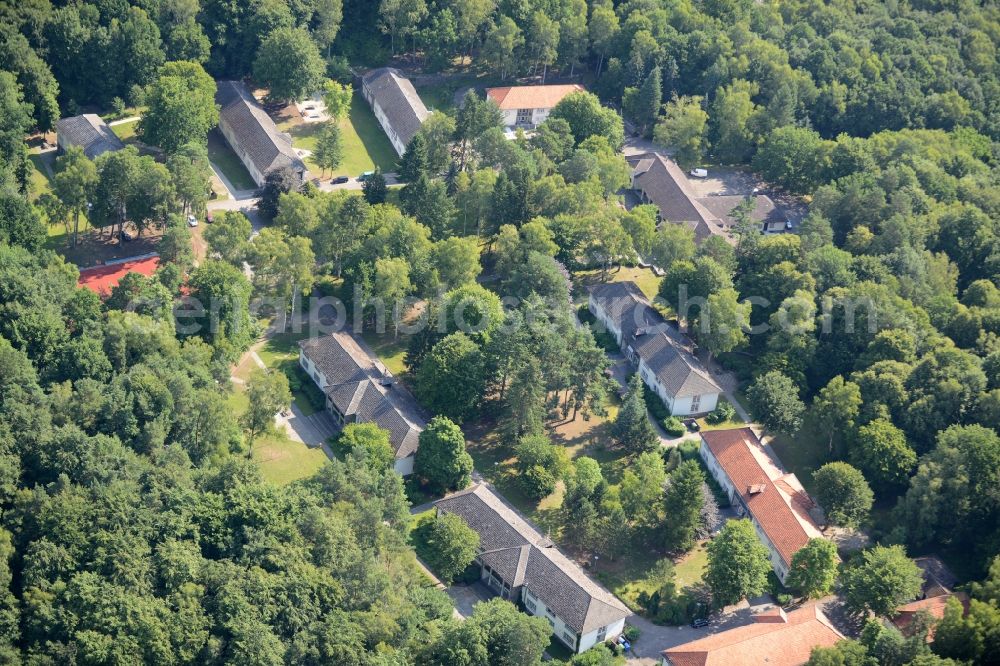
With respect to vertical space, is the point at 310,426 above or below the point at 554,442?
below

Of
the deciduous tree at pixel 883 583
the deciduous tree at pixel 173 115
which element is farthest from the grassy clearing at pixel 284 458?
the deciduous tree at pixel 883 583

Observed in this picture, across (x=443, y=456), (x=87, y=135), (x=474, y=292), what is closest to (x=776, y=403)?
(x=474, y=292)

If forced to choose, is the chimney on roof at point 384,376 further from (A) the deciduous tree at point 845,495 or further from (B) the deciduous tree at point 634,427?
(A) the deciduous tree at point 845,495

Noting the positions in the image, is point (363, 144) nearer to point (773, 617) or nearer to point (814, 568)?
point (814, 568)

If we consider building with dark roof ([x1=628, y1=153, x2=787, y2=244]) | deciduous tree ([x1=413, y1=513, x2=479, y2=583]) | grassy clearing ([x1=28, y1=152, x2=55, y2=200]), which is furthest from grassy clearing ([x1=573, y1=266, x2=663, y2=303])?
grassy clearing ([x1=28, y1=152, x2=55, y2=200])

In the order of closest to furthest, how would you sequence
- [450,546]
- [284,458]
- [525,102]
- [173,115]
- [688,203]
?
[450,546] < [284,458] < [173,115] < [688,203] < [525,102]

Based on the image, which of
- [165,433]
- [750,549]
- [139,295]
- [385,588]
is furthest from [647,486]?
[139,295]

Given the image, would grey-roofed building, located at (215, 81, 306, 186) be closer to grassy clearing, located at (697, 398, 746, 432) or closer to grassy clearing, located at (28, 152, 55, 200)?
grassy clearing, located at (28, 152, 55, 200)
